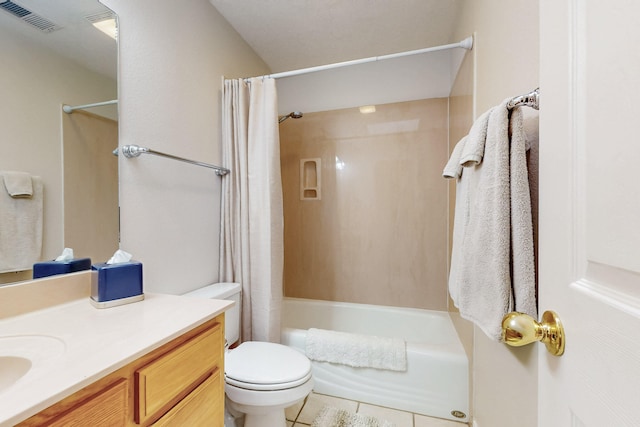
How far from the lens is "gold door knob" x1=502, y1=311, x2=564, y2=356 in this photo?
1.37ft

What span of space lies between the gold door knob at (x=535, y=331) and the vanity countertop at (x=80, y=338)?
0.75m

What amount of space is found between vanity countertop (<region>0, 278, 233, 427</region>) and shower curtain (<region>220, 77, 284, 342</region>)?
0.68 metres

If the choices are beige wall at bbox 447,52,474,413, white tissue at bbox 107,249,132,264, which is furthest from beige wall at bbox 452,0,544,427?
white tissue at bbox 107,249,132,264

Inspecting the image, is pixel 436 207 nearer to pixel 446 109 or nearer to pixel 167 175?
pixel 446 109

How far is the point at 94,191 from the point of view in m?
1.01

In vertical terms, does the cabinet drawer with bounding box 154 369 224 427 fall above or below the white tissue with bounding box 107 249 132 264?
below

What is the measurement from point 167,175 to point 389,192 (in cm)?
168

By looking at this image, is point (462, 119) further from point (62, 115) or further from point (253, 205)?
point (62, 115)

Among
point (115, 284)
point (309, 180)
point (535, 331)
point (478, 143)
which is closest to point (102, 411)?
point (115, 284)

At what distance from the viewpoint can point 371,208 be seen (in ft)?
7.63

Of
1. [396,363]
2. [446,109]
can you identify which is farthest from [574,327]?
[446,109]

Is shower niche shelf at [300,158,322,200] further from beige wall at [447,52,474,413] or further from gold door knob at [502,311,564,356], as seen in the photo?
gold door knob at [502,311,564,356]

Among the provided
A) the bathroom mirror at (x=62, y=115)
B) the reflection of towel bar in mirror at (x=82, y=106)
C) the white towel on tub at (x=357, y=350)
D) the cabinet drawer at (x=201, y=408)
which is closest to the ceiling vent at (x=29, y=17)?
the bathroom mirror at (x=62, y=115)

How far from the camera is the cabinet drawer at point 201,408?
672 mm
